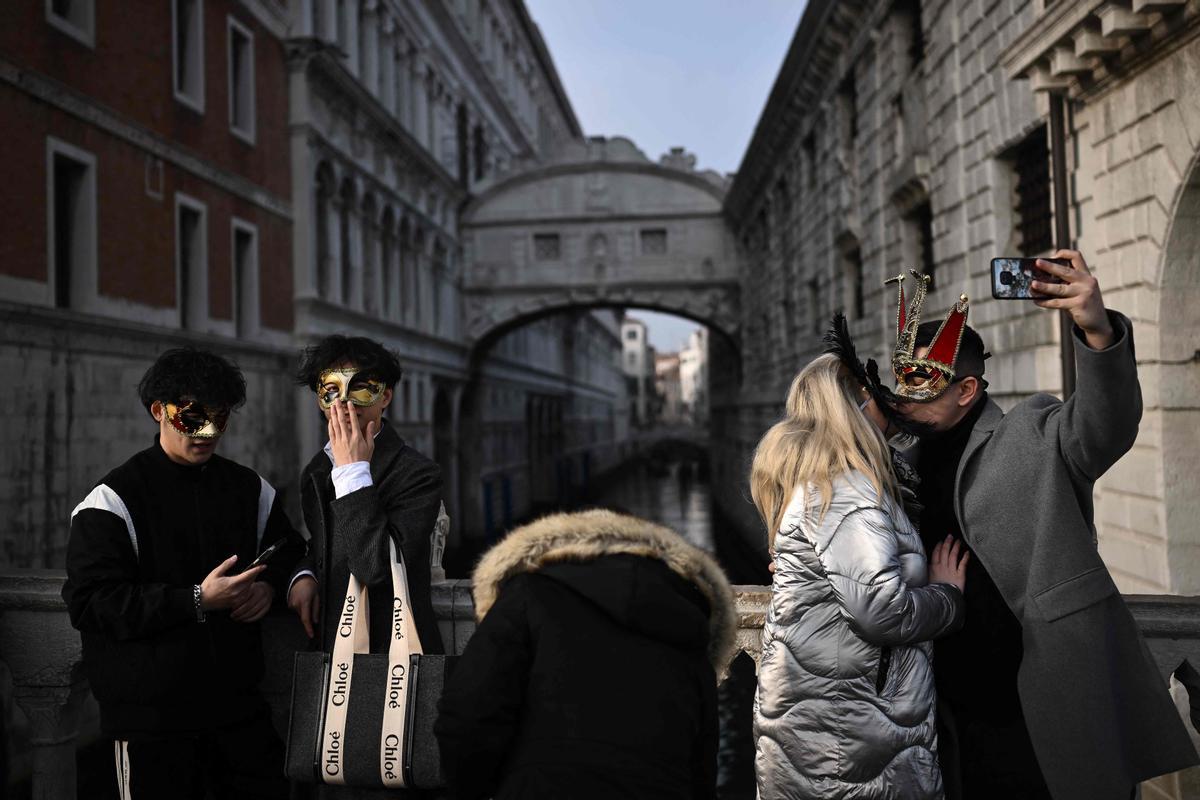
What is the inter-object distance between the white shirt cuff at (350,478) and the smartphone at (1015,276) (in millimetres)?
1718

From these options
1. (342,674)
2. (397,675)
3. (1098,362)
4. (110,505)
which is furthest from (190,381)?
(1098,362)

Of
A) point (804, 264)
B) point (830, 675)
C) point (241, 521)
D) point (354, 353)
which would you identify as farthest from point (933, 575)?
point (804, 264)

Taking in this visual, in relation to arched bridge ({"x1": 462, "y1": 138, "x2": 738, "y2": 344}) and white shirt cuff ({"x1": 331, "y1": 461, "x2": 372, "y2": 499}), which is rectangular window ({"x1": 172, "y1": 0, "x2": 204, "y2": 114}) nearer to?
white shirt cuff ({"x1": 331, "y1": 461, "x2": 372, "y2": 499})

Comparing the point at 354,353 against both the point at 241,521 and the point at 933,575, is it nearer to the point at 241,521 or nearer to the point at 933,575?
the point at 241,521

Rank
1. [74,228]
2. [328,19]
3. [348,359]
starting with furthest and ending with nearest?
[328,19] < [74,228] < [348,359]

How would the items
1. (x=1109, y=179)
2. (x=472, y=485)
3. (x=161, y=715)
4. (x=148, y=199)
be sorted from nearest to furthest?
(x=161, y=715) → (x=1109, y=179) → (x=148, y=199) → (x=472, y=485)

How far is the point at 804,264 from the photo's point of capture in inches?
695

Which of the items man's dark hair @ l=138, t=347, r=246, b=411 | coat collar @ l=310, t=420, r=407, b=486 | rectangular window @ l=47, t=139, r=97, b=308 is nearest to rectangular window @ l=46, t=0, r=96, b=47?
rectangular window @ l=47, t=139, r=97, b=308

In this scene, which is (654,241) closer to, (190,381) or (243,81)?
(243,81)

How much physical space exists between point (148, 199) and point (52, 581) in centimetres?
923

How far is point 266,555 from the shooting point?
292 cm

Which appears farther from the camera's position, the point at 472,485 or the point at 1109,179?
the point at 472,485

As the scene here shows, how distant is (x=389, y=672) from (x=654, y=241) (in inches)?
982

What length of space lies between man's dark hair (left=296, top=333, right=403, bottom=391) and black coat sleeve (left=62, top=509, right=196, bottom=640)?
70 cm
